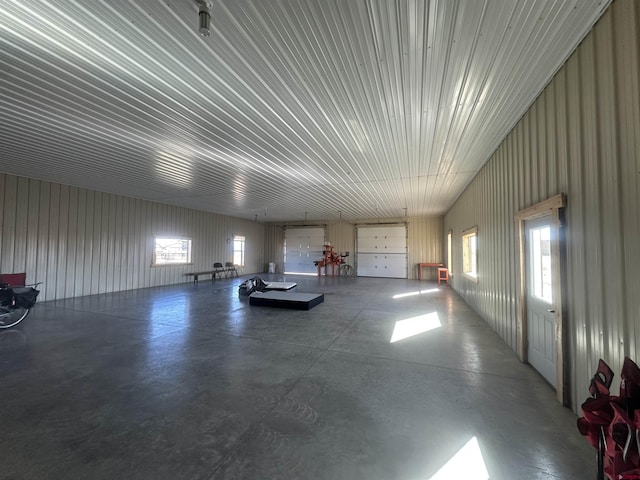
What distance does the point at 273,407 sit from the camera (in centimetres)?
227

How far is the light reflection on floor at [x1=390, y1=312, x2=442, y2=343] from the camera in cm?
417

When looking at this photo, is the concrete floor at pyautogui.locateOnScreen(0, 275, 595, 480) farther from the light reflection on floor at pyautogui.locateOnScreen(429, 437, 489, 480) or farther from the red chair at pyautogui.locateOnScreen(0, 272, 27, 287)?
the red chair at pyautogui.locateOnScreen(0, 272, 27, 287)

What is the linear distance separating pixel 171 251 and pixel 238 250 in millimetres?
3856

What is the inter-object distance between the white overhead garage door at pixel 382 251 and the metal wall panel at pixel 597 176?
965 centimetres

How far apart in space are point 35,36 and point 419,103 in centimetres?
361

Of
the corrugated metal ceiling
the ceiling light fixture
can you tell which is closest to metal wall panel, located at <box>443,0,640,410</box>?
the corrugated metal ceiling

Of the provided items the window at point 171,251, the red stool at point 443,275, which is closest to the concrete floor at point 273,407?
the window at point 171,251

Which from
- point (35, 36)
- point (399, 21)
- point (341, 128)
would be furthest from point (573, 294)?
point (35, 36)

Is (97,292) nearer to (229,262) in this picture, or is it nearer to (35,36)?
(229,262)

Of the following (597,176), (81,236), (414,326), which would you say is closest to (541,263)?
(597,176)

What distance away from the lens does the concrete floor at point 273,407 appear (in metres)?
1.67

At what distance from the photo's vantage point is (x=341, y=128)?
143 inches

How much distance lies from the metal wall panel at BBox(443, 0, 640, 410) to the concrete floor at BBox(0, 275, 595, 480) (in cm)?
81

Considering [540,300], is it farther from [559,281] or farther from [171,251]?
[171,251]
